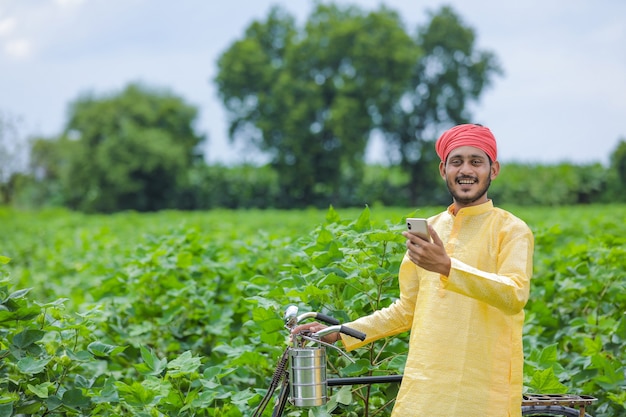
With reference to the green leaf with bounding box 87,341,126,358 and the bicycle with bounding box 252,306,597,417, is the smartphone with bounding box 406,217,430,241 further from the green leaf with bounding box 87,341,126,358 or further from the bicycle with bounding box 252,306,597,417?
the green leaf with bounding box 87,341,126,358

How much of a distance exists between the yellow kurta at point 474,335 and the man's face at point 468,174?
0.04m

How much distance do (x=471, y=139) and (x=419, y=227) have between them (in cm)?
46

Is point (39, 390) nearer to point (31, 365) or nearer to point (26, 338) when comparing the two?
point (31, 365)

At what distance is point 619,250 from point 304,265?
81.7 inches

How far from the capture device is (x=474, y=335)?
2443 millimetres

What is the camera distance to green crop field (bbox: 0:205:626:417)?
3.27 metres

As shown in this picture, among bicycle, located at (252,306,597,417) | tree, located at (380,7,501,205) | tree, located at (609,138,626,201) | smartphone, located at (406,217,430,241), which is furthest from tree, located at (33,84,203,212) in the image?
smartphone, located at (406,217,430,241)

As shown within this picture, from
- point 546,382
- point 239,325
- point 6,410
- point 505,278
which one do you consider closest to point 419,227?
point 505,278

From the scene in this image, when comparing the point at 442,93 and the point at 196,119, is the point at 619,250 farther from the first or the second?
the point at 196,119

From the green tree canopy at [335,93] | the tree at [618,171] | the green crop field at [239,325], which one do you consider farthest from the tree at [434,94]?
the green crop field at [239,325]

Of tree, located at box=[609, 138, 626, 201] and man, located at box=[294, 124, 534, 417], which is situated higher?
tree, located at box=[609, 138, 626, 201]

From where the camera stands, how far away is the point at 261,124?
44.8 m

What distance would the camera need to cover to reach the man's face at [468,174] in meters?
2.53

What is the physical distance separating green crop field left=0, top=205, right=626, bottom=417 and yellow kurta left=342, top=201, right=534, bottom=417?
0.65 meters
